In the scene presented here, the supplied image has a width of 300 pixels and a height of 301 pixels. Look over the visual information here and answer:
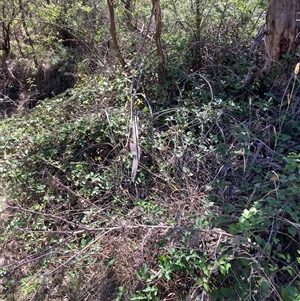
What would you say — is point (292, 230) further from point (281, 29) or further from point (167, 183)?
point (281, 29)

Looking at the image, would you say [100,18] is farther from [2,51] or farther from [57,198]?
[57,198]

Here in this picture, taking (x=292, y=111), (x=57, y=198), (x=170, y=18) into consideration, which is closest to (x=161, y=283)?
(x=57, y=198)

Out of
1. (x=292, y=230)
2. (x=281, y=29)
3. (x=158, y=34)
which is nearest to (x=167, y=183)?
(x=292, y=230)

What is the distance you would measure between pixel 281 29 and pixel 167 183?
1.73 m

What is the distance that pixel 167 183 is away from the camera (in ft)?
8.91

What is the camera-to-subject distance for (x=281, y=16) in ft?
10.2

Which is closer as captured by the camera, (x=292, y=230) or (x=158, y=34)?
(x=292, y=230)

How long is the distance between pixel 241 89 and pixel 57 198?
1.89m

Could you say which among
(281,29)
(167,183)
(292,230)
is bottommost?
(167,183)

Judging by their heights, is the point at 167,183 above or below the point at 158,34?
below

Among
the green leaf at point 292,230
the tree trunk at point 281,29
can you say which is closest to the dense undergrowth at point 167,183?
the green leaf at point 292,230

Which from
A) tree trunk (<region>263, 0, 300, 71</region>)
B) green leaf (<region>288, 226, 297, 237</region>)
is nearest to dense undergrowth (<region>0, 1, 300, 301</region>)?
green leaf (<region>288, 226, 297, 237</region>)

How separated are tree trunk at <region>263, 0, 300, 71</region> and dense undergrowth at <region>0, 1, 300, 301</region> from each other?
0.46 feet

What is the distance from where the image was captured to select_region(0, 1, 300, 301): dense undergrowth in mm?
2064
